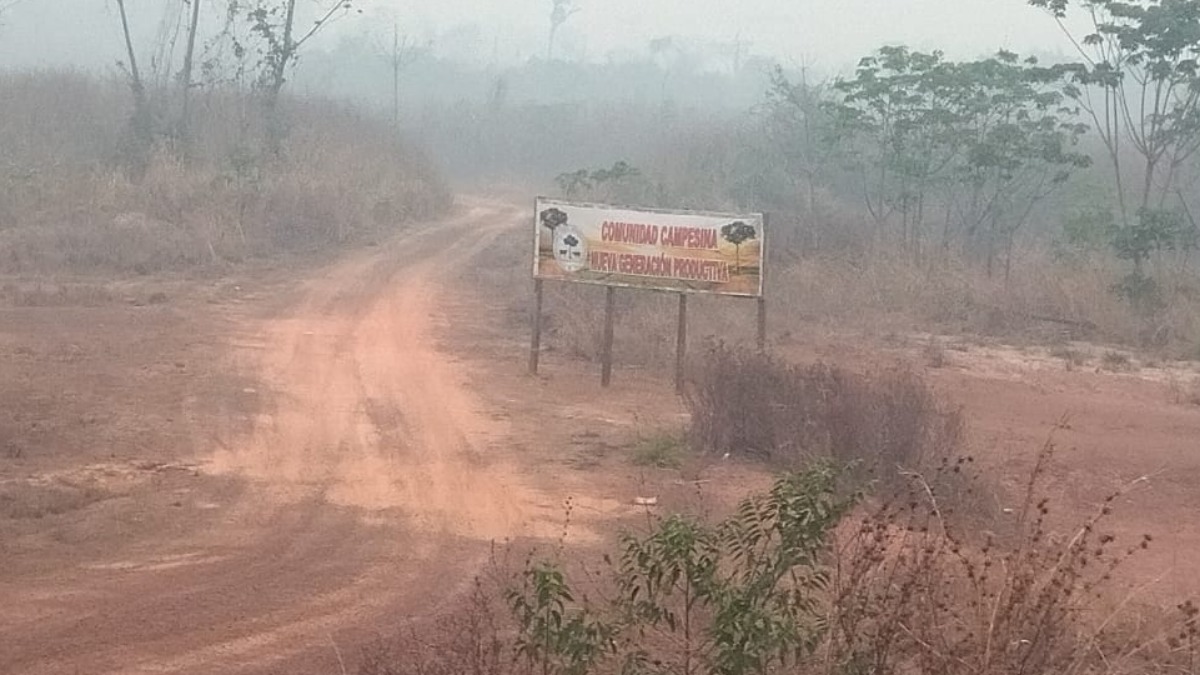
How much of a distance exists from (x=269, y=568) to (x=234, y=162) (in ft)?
61.1

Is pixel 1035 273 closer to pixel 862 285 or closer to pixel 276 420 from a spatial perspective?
pixel 862 285

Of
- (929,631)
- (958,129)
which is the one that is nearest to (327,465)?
(929,631)

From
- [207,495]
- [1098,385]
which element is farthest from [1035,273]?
[207,495]

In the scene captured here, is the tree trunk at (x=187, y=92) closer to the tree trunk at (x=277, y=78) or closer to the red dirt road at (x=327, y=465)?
the tree trunk at (x=277, y=78)

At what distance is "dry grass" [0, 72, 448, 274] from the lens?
1852 centimetres

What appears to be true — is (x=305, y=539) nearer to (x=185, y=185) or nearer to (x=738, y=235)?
(x=738, y=235)

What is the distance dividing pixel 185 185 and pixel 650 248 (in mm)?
13150

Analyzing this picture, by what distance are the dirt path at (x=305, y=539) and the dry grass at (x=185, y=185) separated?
7.16 metres

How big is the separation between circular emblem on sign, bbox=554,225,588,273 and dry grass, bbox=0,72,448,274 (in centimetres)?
834

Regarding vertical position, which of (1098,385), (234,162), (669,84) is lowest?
(1098,385)

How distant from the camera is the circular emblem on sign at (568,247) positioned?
37.6 ft

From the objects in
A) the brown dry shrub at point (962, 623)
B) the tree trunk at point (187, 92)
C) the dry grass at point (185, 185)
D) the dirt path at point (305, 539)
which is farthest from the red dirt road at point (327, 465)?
the tree trunk at point (187, 92)

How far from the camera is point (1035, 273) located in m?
17.6

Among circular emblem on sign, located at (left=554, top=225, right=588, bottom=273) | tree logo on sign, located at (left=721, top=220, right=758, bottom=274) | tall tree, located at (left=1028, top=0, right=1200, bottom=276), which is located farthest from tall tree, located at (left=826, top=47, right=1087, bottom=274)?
circular emblem on sign, located at (left=554, top=225, right=588, bottom=273)
